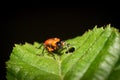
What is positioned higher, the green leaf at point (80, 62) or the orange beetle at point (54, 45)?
the orange beetle at point (54, 45)

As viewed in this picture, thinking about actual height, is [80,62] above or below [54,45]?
below

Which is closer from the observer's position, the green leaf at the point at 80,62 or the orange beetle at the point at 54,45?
the green leaf at the point at 80,62

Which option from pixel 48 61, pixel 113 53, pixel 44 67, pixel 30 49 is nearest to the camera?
pixel 113 53

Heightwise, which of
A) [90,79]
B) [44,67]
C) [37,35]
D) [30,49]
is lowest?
[90,79]

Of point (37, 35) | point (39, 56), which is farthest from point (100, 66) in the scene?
point (37, 35)

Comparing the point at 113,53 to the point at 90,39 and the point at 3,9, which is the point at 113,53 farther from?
the point at 3,9

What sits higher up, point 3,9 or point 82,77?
point 3,9

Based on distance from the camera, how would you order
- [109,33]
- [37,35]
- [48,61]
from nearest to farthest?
[109,33] < [48,61] < [37,35]

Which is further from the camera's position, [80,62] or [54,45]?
[54,45]
